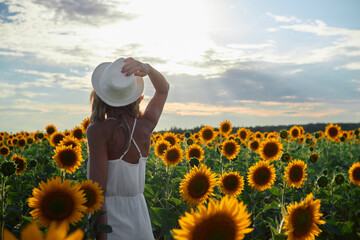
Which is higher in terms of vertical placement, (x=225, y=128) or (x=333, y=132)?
(x=333, y=132)

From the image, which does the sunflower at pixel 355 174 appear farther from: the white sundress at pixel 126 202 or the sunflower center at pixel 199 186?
the white sundress at pixel 126 202

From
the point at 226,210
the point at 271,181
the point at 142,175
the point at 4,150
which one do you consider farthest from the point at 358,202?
the point at 4,150

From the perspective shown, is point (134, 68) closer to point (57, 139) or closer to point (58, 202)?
point (58, 202)

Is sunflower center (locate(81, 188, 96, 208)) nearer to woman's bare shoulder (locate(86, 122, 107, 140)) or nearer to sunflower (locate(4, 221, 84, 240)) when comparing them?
woman's bare shoulder (locate(86, 122, 107, 140))

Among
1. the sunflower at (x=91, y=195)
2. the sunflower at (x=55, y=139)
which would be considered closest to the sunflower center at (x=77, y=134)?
the sunflower at (x=55, y=139)

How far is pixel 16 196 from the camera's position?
619 centimetres

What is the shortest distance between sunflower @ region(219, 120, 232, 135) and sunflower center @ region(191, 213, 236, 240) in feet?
28.2

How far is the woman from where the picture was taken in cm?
323

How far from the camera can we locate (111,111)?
348cm

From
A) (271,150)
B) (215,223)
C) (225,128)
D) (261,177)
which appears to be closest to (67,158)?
(261,177)

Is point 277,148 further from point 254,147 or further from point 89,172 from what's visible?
point 89,172

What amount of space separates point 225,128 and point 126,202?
695cm

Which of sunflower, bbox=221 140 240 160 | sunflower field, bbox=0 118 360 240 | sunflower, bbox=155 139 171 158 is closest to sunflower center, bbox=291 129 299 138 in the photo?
sunflower field, bbox=0 118 360 240

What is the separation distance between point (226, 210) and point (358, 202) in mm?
6094
